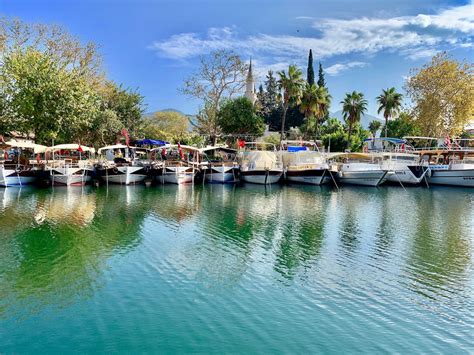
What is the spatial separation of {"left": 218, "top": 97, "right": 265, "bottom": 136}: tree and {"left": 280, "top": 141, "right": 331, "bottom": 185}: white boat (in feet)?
37.1

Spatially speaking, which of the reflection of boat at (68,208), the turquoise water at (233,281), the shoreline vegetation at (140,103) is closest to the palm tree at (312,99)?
the shoreline vegetation at (140,103)

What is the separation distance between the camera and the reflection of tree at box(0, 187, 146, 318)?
10.3 m

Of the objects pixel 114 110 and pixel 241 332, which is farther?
pixel 114 110

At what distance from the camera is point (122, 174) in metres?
35.1

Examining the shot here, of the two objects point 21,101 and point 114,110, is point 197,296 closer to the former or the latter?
point 21,101

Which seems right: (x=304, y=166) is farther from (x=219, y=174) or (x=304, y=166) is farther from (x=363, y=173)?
(x=219, y=174)

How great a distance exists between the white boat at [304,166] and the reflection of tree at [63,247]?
19.2 meters

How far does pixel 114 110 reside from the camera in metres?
50.8

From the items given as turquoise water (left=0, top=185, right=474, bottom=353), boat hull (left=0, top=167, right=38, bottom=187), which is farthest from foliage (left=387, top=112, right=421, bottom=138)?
boat hull (left=0, top=167, right=38, bottom=187)

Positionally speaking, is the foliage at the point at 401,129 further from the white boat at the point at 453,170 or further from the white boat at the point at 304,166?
the white boat at the point at 304,166

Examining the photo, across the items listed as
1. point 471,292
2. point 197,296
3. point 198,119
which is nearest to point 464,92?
point 198,119

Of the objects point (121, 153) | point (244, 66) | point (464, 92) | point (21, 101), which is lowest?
point (121, 153)

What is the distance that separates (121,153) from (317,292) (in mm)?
45930

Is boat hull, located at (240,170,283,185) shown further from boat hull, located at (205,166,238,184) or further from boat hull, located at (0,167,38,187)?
boat hull, located at (0,167,38,187)
